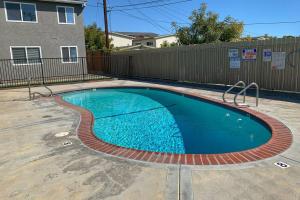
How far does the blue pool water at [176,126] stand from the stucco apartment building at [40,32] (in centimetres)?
771

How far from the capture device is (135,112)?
8.75 m

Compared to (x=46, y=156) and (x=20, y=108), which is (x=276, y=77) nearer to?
(x=46, y=156)

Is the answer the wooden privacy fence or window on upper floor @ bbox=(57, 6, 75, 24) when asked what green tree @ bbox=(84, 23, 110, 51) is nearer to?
window on upper floor @ bbox=(57, 6, 75, 24)

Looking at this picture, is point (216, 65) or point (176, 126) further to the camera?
point (216, 65)

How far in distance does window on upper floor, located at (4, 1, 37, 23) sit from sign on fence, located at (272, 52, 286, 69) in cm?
1498

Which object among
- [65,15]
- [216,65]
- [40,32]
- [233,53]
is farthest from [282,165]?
[65,15]

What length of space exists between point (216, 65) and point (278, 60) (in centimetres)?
313

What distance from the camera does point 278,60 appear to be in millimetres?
9227

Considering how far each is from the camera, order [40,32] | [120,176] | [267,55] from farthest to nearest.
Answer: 1. [40,32]
2. [267,55]
3. [120,176]

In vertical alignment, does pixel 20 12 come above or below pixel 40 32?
above

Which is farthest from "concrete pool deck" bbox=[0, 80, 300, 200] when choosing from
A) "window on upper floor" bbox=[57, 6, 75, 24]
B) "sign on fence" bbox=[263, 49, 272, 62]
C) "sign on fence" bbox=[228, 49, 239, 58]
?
"window on upper floor" bbox=[57, 6, 75, 24]

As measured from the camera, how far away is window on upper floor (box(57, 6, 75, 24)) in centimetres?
1692

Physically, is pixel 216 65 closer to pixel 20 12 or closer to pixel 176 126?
pixel 176 126

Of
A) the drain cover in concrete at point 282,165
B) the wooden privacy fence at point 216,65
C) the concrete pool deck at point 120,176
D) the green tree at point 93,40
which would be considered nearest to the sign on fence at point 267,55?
the wooden privacy fence at point 216,65
